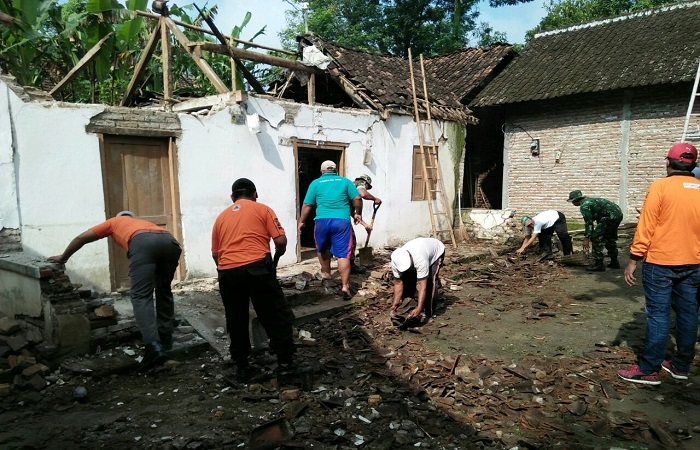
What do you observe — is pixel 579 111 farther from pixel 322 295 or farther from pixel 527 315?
pixel 322 295

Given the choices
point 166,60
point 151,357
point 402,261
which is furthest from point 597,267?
point 166,60

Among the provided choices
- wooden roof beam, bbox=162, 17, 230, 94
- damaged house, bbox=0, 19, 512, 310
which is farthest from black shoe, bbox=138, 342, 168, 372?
wooden roof beam, bbox=162, 17, 230, 94

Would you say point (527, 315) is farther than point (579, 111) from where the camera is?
No

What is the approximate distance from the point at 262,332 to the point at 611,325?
4285 millimetres

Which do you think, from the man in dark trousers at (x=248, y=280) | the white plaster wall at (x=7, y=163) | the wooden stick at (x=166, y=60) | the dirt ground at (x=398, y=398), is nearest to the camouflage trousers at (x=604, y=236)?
the dirt ground at (x=398, y=398)

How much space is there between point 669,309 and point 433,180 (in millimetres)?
7471

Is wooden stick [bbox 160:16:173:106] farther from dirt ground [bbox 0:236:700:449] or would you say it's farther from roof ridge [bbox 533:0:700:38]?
roof ridge [bbox 533:0:700:38]

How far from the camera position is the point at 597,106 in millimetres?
12875

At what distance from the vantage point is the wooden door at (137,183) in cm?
643

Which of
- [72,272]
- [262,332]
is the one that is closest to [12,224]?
[72,272]

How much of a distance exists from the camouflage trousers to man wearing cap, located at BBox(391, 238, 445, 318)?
4.06 m

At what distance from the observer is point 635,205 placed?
41.1 feet

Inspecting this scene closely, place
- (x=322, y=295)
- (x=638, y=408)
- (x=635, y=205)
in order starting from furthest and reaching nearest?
(x=635, y=205) → (x=322, y=295) → (x=638, y=408)

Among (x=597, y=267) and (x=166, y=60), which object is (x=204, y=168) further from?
(x=597, y=267)
